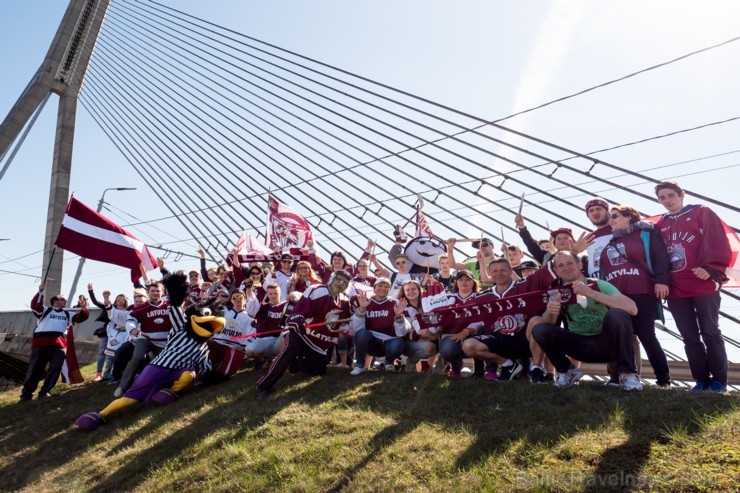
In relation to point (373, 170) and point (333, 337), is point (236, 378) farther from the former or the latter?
point (373, 170)

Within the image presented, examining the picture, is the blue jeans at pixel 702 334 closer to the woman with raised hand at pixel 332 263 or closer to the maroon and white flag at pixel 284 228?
the woman with raised hand at pixel 332 263

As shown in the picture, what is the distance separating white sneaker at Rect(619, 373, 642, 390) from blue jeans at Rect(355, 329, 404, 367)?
2.58 meters

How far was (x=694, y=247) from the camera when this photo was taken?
14.4 ft

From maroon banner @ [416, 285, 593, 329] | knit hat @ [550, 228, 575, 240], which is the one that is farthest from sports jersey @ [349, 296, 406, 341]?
knit hat @ [550, 228, 575, 240]

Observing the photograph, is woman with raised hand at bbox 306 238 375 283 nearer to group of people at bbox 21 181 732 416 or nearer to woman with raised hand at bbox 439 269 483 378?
group of people at bbox 21 181 732 416

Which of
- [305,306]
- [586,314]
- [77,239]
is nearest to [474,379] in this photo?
[586,314]

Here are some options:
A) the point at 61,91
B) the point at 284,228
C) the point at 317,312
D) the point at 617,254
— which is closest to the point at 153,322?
the point at 317,312

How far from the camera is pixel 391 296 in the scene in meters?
7.11

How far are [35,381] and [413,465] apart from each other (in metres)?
7.46

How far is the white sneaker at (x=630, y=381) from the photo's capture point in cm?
402

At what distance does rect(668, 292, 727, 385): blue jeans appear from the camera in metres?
4.20

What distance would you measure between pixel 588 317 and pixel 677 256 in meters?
0.93

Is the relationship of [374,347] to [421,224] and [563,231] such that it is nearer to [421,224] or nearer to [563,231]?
[563,231]

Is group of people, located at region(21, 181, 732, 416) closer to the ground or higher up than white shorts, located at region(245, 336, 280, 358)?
higher up
